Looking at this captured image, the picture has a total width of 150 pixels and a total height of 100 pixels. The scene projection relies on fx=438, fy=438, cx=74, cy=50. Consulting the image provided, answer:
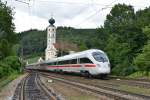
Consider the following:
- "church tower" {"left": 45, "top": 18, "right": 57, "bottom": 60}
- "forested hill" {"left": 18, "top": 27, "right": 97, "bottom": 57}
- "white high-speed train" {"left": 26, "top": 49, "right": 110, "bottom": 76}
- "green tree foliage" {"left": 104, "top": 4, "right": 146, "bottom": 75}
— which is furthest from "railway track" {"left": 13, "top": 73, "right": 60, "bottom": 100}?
"church tower" {"left": 45, "top": 18, "right": 57, "bottom": 60}

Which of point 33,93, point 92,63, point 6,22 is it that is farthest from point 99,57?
point 6,22

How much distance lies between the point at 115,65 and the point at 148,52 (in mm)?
12946

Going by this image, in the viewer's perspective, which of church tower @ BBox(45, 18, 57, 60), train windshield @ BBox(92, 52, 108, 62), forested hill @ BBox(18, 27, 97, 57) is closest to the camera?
train windshield @ BBox(92, 52, 108, 62)

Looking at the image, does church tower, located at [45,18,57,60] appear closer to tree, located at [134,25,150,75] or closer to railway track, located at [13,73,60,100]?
tree, located at [134,25,150,75]

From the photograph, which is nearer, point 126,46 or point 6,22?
point 126,46

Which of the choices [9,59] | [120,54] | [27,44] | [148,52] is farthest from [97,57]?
[27,44]

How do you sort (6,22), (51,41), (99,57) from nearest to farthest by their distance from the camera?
(99,57)
(6,22)
(51,41)

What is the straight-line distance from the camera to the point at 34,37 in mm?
167250

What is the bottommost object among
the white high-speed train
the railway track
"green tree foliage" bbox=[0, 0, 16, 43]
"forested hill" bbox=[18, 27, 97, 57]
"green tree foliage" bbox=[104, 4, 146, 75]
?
the railway track

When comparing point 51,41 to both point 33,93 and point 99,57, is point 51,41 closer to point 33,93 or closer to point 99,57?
point 99,57

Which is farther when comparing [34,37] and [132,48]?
[34,37]

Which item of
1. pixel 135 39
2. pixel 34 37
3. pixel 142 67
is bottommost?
pixel 142 67

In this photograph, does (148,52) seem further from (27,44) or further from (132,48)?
(27,44)

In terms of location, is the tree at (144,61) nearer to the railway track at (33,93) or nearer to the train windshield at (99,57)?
the train windshield at (99,57)
